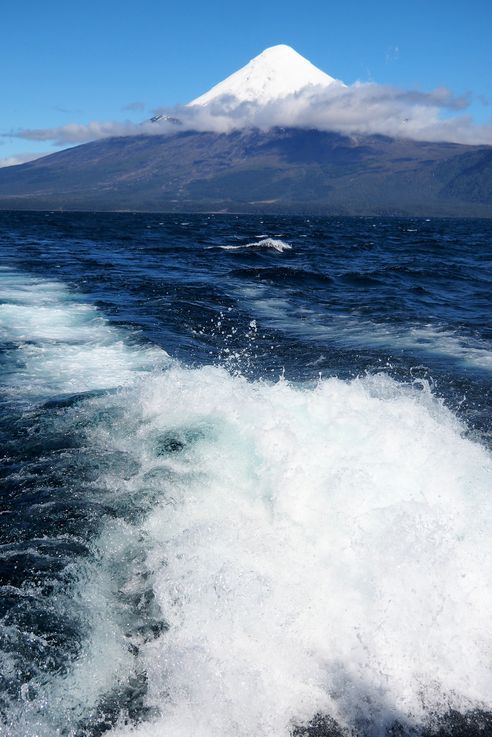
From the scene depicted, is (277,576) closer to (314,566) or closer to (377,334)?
(314,566)

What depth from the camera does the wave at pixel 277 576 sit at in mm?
4566

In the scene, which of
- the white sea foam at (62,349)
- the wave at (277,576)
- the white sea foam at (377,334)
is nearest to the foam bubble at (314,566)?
the wave at (277,576)

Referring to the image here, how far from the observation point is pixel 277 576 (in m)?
5.73

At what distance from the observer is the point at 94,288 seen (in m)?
23.2

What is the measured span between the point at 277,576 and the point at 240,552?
49 cm

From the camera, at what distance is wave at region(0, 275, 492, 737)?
4566 mm

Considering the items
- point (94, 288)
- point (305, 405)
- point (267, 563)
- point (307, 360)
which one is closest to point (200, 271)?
point (94, 288)

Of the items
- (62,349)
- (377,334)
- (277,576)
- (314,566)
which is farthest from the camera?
(377,334)

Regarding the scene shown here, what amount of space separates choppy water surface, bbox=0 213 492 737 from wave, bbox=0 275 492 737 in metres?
0.02

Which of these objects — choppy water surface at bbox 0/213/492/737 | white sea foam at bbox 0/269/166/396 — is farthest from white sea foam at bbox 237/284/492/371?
white sea foam at bbox 0/269/166/396

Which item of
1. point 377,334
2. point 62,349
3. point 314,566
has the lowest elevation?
point 377,334

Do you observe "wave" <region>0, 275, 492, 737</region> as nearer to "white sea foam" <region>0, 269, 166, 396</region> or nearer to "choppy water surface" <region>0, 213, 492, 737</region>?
"choppy water surface" <region>0, 213, 492, 737</region>

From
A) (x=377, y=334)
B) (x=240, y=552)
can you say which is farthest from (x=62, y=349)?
(x=240, y=552)

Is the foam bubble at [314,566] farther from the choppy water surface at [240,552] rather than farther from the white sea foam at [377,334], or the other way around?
A: the white sea foam at [377,334]
